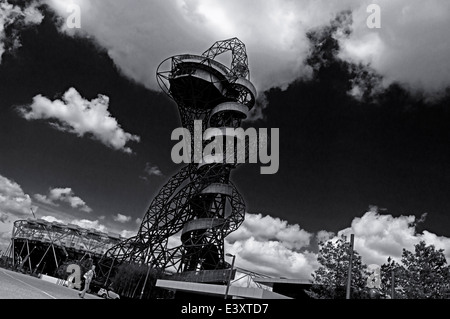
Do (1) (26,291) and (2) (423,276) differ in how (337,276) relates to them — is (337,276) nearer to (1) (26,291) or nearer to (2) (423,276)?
(2) (423,276)

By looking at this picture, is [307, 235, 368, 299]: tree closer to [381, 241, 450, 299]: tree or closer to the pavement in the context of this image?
[381, 241, 450, 299]: tree

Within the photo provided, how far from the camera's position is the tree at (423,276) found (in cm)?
2543

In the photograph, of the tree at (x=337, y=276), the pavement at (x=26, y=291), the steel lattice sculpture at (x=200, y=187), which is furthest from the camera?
the steel lattice sculpture at (x=200, y=187)

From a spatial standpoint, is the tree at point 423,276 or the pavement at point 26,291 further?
the tree at point 423,276

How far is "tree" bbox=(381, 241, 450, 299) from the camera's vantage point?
25434mm

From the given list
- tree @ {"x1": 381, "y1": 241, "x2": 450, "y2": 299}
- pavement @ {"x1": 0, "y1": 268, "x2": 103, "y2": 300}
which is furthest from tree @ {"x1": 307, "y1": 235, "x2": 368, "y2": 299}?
pavement @ {"x1": 0, "y1": 268, "x2": 103, "y2": 300}

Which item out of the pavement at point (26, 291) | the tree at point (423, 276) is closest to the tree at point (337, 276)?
the tree at point (423, 276)

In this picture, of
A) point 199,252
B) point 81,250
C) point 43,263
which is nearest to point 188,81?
point 199,252

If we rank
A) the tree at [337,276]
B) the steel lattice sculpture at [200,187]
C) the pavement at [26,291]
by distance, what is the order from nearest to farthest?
the pavement at [26,291]
the tree at [337,276]
the steel lattice sculpture at [200,187]

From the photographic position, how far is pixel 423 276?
2711cm

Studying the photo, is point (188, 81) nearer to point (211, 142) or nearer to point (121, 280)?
point (211, 142)

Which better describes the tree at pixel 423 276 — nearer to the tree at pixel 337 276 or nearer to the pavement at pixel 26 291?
the tree at pixel 337 276

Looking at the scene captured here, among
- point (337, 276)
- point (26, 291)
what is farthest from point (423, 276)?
point (26, 291)
